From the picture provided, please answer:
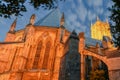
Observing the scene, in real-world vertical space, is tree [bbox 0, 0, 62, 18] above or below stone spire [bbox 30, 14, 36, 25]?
below

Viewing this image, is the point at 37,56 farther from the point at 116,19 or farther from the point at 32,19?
the point at 116,19

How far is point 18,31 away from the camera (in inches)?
943

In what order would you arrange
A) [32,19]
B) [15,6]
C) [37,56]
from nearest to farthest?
[15,6] → [37,56] → [32,19]

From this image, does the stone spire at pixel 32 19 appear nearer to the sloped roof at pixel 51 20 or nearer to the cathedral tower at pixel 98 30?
the sloped roof at pixel 51 20

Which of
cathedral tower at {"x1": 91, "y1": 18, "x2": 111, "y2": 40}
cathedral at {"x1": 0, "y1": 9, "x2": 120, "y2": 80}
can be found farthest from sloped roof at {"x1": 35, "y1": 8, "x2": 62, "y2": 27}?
cathedral tower at {"x1": 91, "y1": 18, "x2": 111, "y2": 40}

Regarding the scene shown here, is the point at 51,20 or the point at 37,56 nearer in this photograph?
the point at 37,56

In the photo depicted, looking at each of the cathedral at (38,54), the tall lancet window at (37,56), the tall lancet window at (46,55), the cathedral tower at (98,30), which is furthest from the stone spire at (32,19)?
the cathedral tower at (98,30)

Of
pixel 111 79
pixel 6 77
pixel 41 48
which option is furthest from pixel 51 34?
pixel 111 79

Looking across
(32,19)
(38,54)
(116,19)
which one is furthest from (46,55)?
(116,19)

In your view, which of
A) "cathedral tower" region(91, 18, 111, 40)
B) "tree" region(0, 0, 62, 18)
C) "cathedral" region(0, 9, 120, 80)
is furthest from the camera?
"cathedral tower" region(91, 18, 111, 40)

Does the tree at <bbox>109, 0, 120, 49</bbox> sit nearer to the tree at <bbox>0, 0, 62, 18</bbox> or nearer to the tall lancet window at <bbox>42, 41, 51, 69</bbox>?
the tree at <bbox>0, 0, 62, 18</bbox>

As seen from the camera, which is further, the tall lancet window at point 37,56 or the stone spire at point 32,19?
the stone spire at point 32,19

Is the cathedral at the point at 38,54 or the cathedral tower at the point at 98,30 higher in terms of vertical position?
the cathedral tower at the point at 98,30

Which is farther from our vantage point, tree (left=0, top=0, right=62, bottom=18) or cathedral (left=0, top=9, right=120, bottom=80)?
cathedral (left=0, top=9, right=120, bottom=80)
